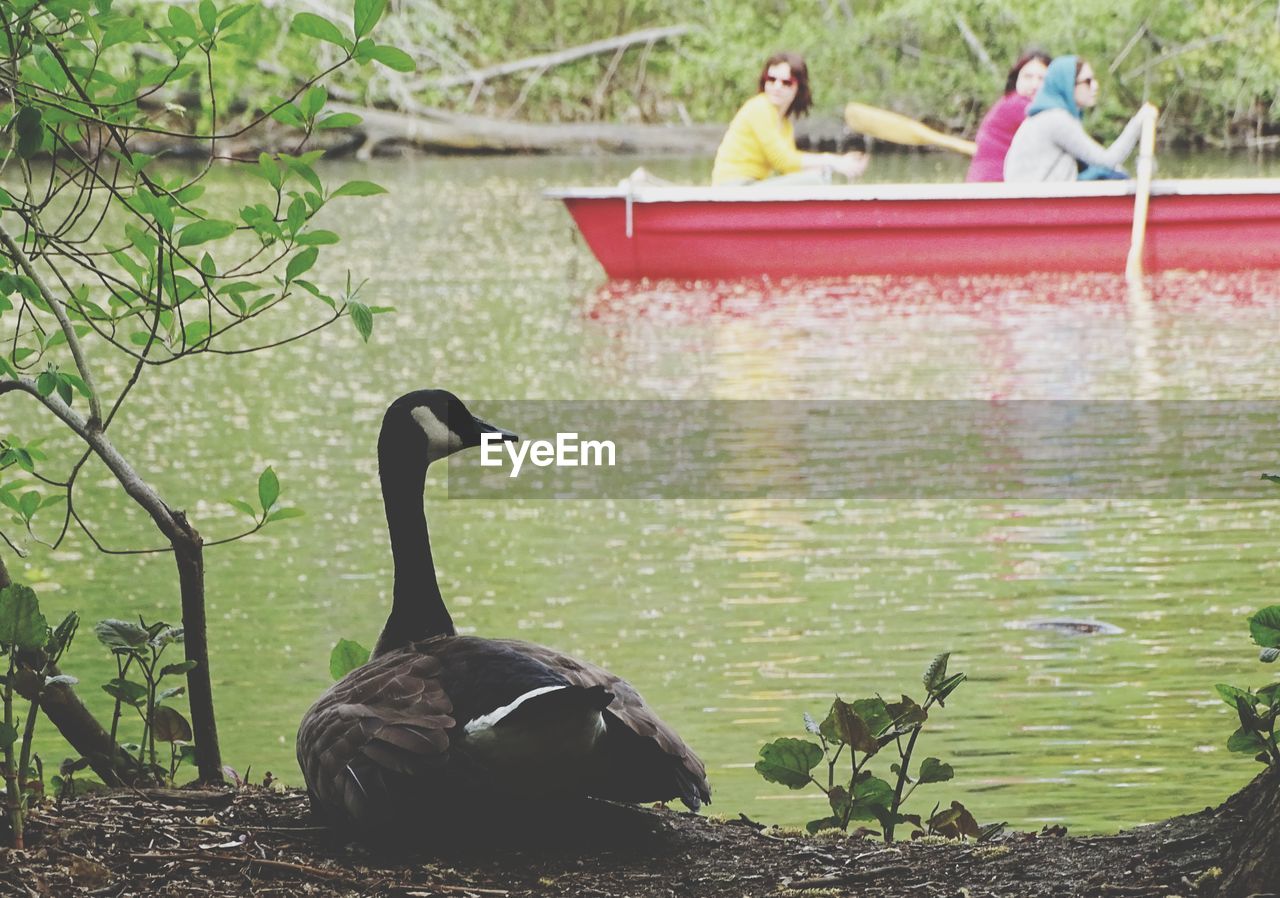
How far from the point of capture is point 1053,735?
583 centimetres

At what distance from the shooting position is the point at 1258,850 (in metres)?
2.95

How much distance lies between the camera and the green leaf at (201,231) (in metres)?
3.61

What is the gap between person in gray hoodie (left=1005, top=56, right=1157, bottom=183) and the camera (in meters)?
16.6

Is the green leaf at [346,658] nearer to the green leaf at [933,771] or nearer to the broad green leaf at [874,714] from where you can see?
the broad green leaf at [874,714]

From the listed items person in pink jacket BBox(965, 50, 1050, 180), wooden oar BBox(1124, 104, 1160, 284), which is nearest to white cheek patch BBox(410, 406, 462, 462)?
wooden oar BBox(1124, 104, 1160, 284)

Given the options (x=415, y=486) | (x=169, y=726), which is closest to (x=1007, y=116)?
(x=415, y=486)

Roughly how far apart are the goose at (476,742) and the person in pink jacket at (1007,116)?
14523mm

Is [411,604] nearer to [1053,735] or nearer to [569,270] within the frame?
[1053,735]

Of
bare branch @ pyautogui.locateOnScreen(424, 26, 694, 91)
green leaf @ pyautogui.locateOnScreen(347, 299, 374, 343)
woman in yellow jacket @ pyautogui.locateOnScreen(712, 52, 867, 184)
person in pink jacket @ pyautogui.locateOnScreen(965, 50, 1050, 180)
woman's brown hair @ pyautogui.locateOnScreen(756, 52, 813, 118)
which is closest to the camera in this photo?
green leaf @ pyautogui.locateOnScreen(347, 299, 374, 343)

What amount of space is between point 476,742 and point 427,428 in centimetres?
99

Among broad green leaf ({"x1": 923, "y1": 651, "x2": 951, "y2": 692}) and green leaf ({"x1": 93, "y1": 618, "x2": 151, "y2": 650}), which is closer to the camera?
broad green leaf ({"x1": 923, "y1": 651, "x2": 951, "y2": 692})

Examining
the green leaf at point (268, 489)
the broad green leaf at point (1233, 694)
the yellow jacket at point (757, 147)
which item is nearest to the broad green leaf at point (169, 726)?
the green leaf at point (268, 489)

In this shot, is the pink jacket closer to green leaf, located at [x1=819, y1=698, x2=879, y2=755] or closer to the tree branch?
green leaf, located at [x1=819, y1=698, x2=879, y2=755]

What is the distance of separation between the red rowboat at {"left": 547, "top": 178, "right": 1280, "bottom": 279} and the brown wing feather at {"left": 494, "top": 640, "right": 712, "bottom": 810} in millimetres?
13063
